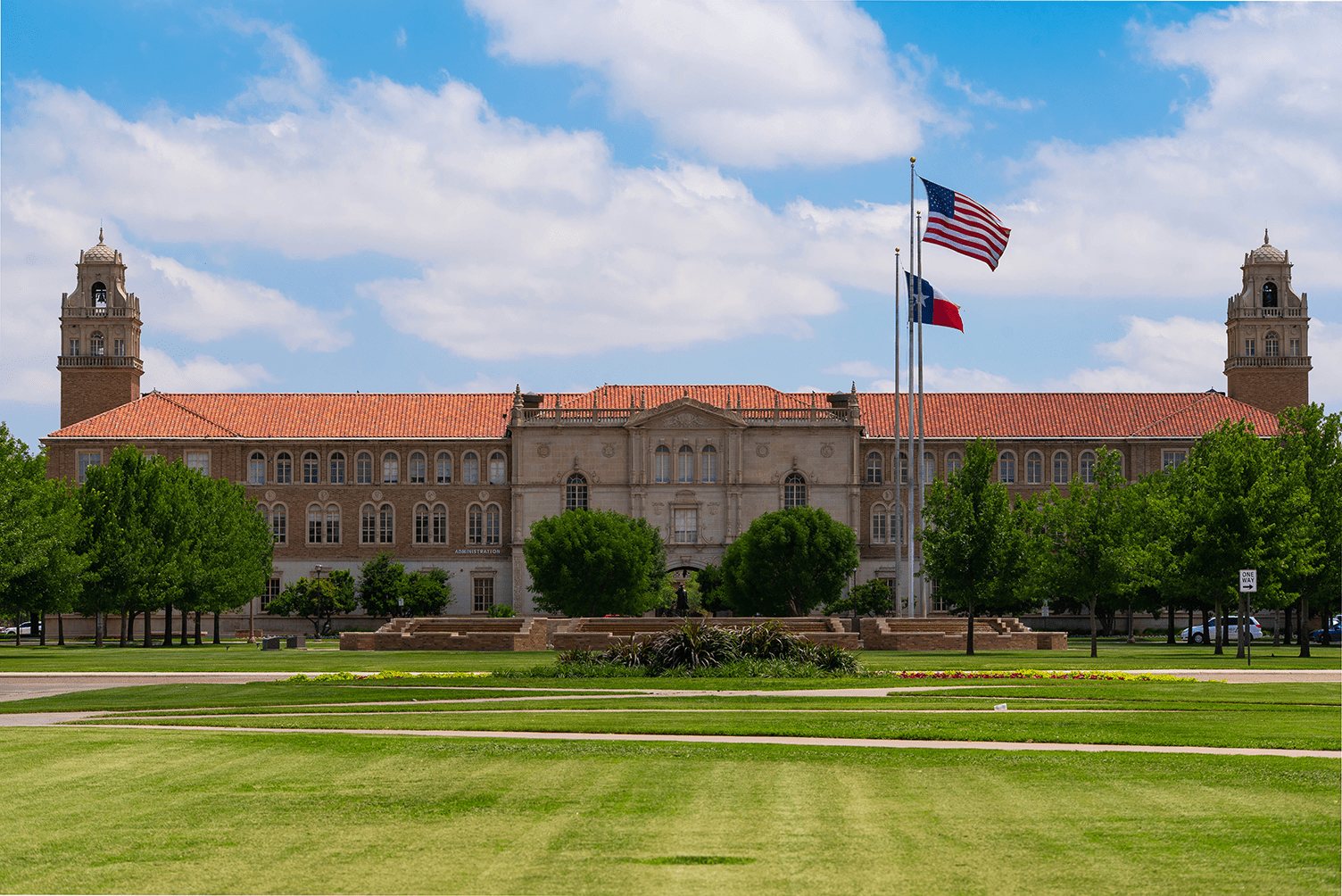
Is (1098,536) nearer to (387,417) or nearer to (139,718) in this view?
(139,718)

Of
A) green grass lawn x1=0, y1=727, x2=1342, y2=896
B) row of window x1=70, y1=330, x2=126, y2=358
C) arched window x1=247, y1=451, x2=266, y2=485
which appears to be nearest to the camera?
green grass lawn x1=0, y1=727, x2=1342, y2=896

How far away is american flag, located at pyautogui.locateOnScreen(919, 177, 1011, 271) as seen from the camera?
1971 inches

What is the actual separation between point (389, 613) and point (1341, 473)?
59.0 metres

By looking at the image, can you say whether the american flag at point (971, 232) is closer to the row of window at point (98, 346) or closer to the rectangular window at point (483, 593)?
the rectangular window at point (483, 593)

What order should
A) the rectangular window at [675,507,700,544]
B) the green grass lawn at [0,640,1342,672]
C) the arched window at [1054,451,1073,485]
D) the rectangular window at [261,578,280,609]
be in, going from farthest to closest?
the arched window at [1054,451,1073,485] → the rectangular window at [261,578,280,609] → the rectangular window at [675,507,700,544] → the green grass lawn at [0,640,1342,672]

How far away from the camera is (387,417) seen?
4031 inches

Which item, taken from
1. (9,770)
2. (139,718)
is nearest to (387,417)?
(139,718)

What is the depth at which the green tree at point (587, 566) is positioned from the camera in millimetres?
71312

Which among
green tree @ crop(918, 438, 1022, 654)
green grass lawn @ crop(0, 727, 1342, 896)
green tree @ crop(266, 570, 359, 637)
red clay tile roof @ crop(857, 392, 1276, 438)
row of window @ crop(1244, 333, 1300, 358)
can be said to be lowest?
green tree @ crop(266, 570, 359, 637)

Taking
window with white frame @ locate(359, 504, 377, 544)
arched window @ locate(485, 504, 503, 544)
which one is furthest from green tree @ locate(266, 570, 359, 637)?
arched window @ locate(485, 504, 503, 544)

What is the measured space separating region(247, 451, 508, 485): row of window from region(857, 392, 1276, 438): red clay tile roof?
88.2ft

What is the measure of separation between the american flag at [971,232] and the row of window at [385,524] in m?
55.7

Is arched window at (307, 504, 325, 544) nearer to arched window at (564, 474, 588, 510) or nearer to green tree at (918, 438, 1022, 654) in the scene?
arched window at (564, 474, 588, 510)

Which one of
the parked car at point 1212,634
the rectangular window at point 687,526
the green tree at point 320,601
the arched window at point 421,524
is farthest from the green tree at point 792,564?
the arched window at point 421,524
